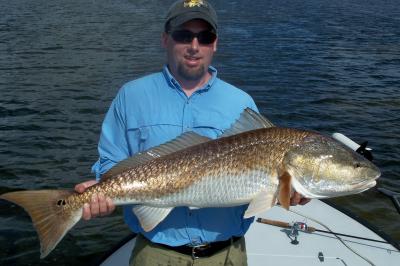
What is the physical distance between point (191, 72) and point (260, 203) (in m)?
1.16

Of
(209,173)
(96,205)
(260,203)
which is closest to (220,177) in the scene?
(209,173)

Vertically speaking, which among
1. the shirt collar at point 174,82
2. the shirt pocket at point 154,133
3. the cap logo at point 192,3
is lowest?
the shirt pocket at point 154,133

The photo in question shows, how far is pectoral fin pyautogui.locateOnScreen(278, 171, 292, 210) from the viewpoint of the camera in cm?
370

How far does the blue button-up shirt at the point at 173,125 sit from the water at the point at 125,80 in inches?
175

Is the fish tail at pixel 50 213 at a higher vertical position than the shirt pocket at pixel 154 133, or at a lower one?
lower

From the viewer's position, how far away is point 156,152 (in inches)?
152

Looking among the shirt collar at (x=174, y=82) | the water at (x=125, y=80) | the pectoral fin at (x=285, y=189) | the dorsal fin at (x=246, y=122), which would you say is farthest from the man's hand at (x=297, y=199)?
the water at (x=125, y=80)

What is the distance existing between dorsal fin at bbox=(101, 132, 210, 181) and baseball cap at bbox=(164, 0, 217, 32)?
0.93 m

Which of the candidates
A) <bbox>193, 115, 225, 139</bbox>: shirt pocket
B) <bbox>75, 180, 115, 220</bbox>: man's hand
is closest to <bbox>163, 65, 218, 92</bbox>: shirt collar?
<bbox>193, 115, 225, 139</bbox>: shirt pocket

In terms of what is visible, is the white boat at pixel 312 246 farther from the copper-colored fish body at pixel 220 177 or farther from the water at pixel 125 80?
the water at pixel 125 80

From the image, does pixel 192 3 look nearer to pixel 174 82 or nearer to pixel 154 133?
pixel 174 82

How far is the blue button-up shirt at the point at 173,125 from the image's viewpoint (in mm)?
3918

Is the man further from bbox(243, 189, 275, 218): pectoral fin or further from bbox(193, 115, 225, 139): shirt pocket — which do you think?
bbox(243, 189, 275, 218): pectoral fin

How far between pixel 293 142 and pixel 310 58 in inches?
802
